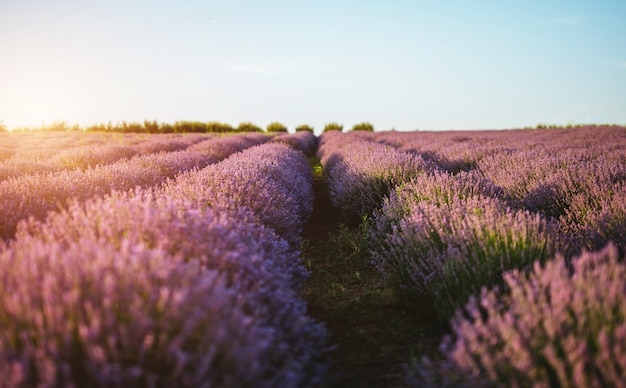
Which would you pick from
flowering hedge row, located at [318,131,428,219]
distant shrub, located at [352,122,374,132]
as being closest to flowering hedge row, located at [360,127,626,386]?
flowering hedge row, located at [318,131,428,219]

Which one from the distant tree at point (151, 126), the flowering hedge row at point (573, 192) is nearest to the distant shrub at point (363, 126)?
the distant tree at point (151, 126)

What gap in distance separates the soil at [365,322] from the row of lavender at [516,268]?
16cm

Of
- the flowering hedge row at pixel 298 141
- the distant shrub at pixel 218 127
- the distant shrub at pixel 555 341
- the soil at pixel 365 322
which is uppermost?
the distant shrub at pixel 218 127

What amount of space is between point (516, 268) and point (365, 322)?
1123 mm

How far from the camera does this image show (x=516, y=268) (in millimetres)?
2555

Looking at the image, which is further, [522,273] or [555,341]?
[522,273]

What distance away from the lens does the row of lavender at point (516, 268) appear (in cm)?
166

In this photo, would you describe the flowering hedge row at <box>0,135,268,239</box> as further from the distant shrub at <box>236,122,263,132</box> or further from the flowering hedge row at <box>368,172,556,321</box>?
the distant shrub at <box>236,122,263,132</box>

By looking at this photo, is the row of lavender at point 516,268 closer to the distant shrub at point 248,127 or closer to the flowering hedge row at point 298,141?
the flowering hedge row at point 298,141

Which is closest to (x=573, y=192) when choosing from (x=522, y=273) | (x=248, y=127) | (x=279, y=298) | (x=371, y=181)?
(x=371, y=181)

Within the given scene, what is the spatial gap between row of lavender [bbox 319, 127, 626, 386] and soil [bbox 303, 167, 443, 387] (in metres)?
0.16

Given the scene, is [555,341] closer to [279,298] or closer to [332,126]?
[279,298]

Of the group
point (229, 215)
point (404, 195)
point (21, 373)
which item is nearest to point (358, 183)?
point (404, 195)

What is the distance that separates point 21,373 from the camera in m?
1.26
